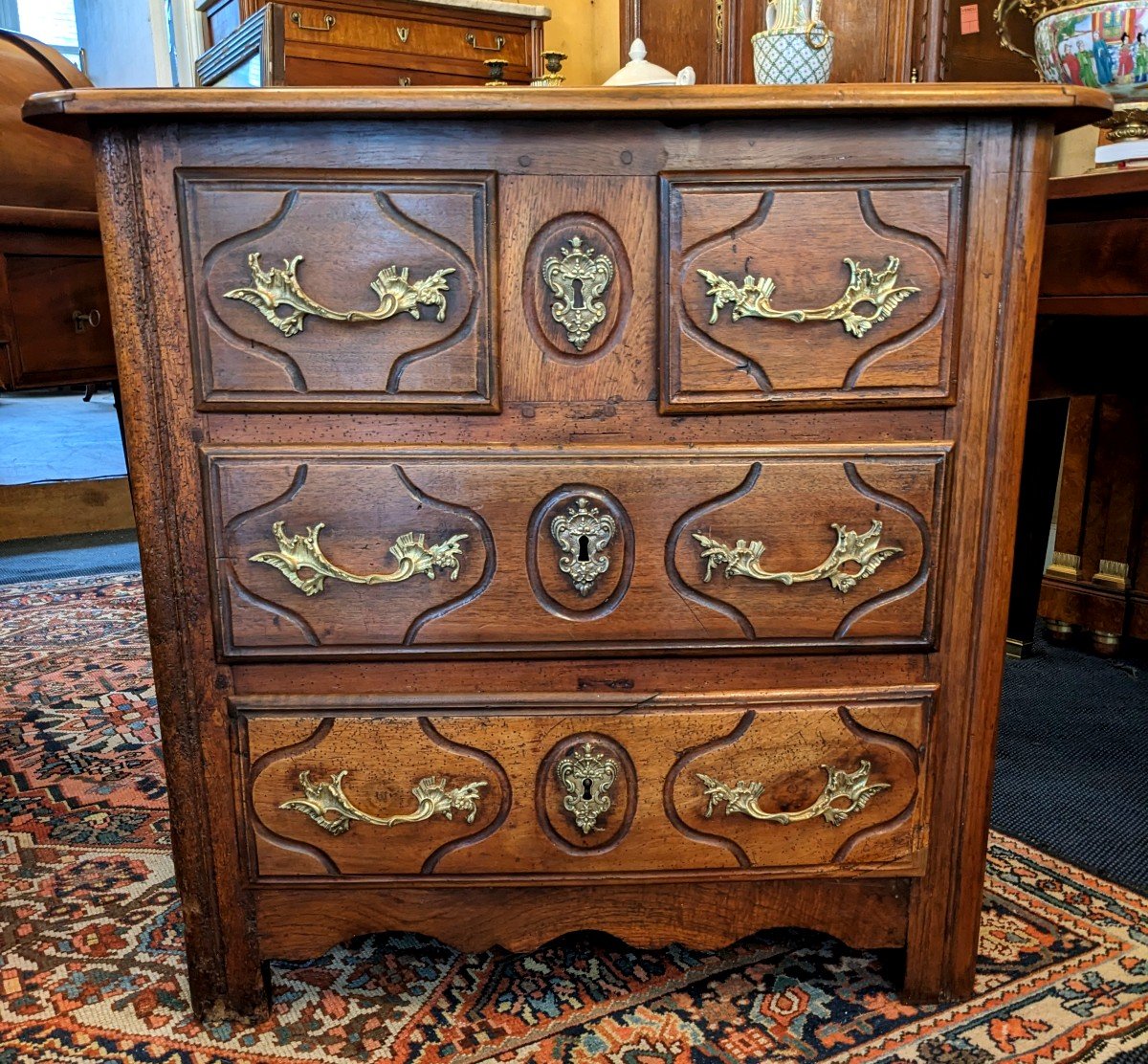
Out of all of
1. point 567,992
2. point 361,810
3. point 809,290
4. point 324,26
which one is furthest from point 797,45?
point 324,26

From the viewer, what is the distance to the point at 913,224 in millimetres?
966

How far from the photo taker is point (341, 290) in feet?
3.16

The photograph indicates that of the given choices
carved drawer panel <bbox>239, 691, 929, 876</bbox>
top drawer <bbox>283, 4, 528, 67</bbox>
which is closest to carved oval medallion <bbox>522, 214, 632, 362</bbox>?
carved drawer panel <bbox>239, 691, 929, 876</bbox>

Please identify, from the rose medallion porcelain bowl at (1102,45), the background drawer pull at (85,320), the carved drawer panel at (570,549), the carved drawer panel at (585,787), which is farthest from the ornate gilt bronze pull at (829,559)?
the background drawer pull at (85,320)

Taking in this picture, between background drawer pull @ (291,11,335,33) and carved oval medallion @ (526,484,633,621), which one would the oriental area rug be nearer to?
carved oval medallion @ (526,484,633,621)

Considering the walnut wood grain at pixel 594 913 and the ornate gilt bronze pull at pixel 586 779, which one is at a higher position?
the ornate gilt bronze pull at pixel 586 779

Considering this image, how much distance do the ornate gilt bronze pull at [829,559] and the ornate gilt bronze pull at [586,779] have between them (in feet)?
0.73

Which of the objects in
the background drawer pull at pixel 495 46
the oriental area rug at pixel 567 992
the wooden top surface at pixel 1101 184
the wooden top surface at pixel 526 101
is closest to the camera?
the wooden top surface at pixel 526 101

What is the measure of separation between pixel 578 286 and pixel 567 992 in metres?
0.80

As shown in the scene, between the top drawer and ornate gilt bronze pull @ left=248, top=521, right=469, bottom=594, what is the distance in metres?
3.40

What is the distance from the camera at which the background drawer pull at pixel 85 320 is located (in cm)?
156

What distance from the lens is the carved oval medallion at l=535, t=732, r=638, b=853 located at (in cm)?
108

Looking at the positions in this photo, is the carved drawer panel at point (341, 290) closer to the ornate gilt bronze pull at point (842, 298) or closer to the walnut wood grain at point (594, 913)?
the ornate gilt bronze pull at point (842, 298)

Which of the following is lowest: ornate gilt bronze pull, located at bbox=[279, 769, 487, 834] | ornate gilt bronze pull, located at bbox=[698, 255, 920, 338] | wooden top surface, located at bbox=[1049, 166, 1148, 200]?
ornate gilt bronze pull, located at bbox=[279, 769, 487, 834]
